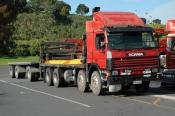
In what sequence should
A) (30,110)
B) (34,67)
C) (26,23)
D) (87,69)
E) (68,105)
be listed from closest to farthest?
1. (30,110)
2. (68,105)
3. (87,69)
4. (34,67)
5. (26,23)

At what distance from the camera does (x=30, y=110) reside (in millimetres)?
16016

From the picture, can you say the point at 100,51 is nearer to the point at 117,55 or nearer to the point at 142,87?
the point at 117,55

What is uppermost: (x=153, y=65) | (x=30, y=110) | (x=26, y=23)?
(x=26, y=23)

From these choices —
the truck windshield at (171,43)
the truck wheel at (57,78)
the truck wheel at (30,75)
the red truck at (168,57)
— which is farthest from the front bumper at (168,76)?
the truck wheel at (30,75)

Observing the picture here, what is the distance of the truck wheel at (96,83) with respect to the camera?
19698 mm

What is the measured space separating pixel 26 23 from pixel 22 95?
2504 inches

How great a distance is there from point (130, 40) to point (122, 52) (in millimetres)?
→ 712

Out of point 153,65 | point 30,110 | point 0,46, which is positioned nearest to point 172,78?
point 153,65

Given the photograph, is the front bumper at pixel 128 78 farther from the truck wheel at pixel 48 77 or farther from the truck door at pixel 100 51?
the truck wheel at pixel 48 77

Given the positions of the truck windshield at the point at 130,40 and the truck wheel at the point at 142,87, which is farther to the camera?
the truck wheel at the point at 142,87

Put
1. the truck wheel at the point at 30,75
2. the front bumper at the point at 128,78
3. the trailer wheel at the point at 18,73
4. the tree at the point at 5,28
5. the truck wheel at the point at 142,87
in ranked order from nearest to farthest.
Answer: the front bumper at the point at 128,78 → the truck wheel at the point at 142,87 → the truck wheel at the point at 30,75 → the trailer wheel at the point at 18,73 → the tree at the point at 5,28

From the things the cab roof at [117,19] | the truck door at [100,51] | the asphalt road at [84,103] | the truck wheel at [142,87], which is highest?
the cab roof at [117,19]

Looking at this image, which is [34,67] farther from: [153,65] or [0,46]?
[0,46]

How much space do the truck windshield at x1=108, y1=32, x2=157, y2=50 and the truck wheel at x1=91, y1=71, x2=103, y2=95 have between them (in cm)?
147
